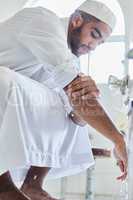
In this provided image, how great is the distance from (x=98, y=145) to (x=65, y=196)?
1.24 ft

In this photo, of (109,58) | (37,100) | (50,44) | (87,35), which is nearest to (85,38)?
(87,35)

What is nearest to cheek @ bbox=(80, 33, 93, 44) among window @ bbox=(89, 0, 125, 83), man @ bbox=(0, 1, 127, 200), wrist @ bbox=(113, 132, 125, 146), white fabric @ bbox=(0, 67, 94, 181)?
man @ bbox=(0, 1, 127, 200)

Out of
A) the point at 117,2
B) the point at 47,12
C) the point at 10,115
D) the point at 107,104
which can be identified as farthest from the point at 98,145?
the point at 10,115

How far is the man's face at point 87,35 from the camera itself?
42.1 inches

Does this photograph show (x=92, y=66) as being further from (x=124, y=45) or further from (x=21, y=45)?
(x=21, y=45)

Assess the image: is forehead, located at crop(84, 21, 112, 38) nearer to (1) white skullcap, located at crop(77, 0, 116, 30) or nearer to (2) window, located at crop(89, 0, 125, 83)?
(1) white skullcap, located at crop(77, 0, 116, 30)

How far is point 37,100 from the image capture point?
0.86m

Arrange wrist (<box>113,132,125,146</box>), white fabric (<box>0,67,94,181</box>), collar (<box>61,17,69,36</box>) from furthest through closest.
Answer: collar (<box>61,17,69,36</box>) < wrist (<box>113,132,125,146</box>) < white fabric (<box>0,67,94,181</box>)

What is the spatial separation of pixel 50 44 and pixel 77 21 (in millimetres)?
236

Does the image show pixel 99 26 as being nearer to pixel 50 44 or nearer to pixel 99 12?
pixel 99 12

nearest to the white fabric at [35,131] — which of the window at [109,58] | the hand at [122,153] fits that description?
the hand at [122,153]

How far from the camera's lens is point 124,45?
1870 mm

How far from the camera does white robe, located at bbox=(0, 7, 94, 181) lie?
79 cm

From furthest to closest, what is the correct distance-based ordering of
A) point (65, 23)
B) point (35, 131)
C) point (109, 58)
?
point (109, 58), point (65, 23), point (35, 131)
